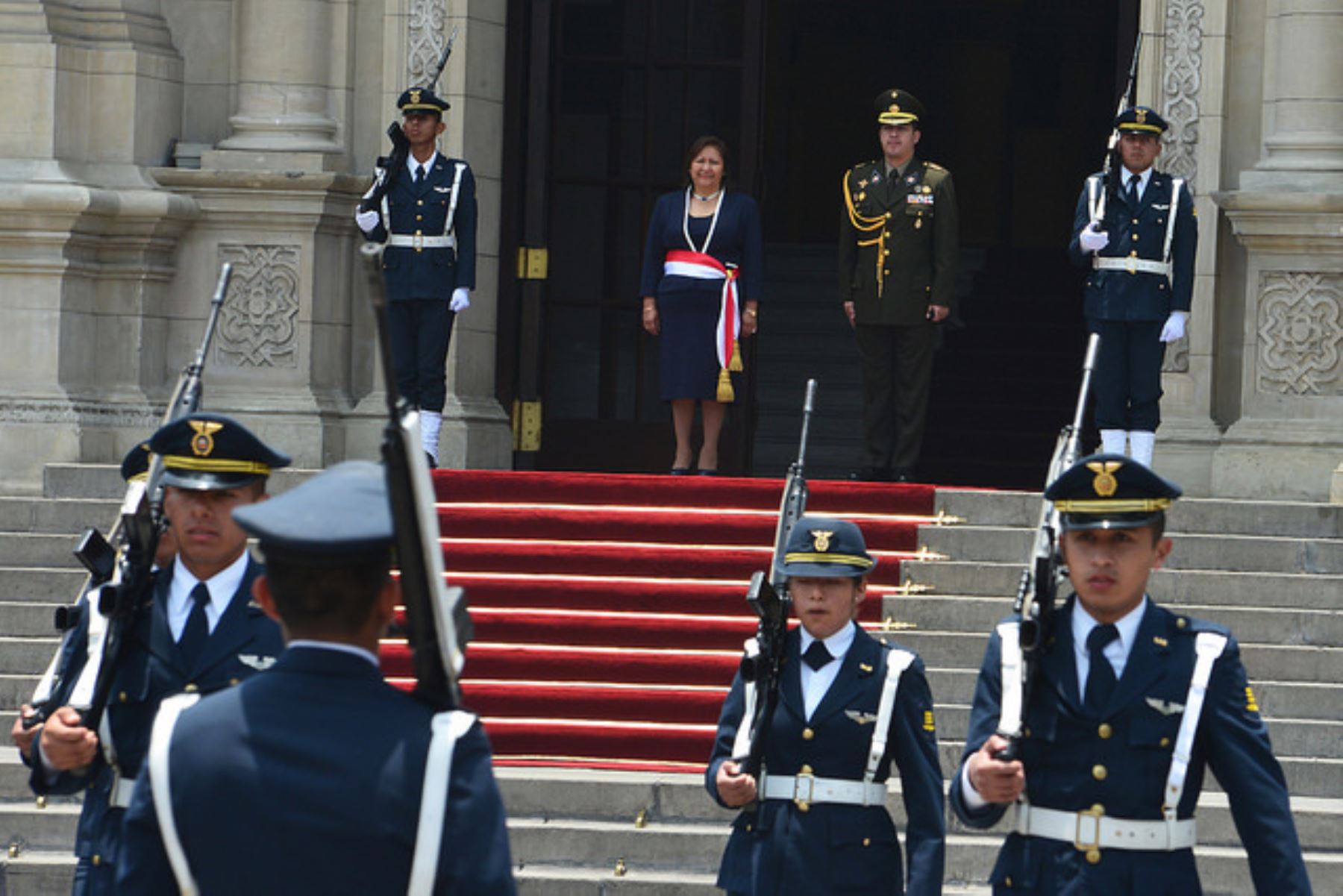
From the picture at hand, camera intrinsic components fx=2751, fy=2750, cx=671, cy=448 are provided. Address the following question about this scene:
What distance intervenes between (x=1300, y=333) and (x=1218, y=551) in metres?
1.86

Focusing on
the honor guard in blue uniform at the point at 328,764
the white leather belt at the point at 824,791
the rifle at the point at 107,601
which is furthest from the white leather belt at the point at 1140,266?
the honor guard in blue uniform at the point at 328,764

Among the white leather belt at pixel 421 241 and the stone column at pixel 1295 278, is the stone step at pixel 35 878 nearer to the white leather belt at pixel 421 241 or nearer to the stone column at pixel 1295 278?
the white leather belt at pixel 421 241

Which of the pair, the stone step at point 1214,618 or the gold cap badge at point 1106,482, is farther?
the stone step at point 1214,618

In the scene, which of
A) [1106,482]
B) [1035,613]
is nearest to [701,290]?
[1035,613]

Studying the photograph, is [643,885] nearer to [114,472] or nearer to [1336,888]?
[1336,888]

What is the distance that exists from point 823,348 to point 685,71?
16.6ft

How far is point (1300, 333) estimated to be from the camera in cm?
1334

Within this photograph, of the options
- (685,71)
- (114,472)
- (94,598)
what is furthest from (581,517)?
(94,598)

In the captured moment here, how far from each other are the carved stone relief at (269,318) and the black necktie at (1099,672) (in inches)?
353

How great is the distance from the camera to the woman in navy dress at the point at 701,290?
43.8 feet

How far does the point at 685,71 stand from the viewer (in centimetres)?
1479

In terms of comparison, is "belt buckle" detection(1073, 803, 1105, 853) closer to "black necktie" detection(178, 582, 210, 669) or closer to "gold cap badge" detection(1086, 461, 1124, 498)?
"gold cap badge" detection(1086, 461, 1124, 498)

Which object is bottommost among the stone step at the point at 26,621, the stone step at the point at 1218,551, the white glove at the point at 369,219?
the stone step at the point at 26,621

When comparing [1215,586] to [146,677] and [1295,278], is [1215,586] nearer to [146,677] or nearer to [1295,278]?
[1295,278]
